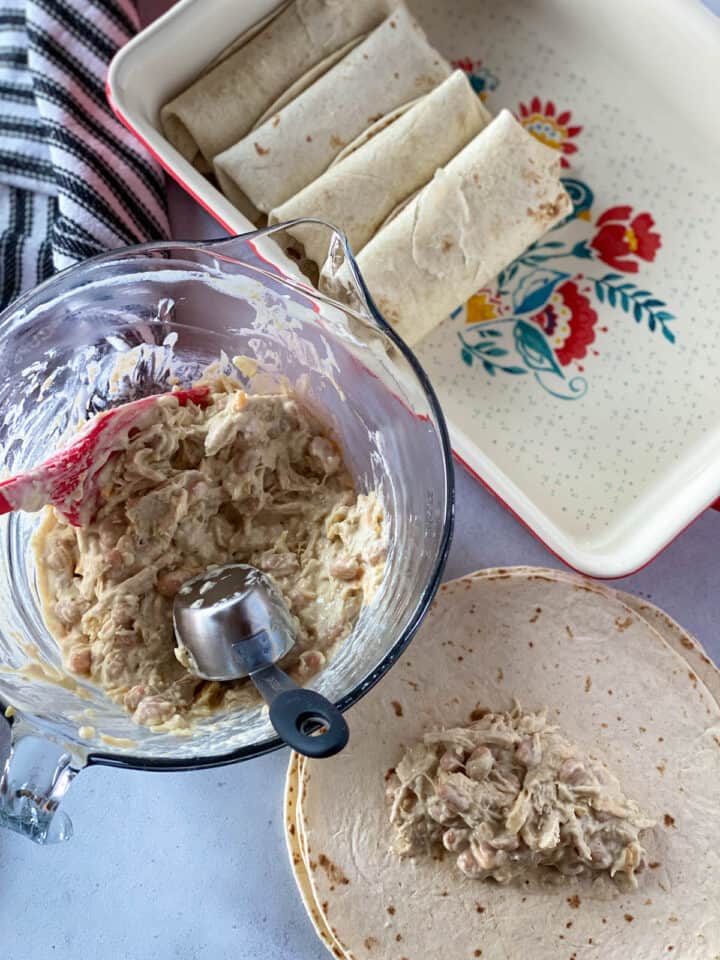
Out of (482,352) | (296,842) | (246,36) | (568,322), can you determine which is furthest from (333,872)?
(246,36)

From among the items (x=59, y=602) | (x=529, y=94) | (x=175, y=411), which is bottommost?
(x=59, y=602)

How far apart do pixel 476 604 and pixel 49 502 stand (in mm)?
863

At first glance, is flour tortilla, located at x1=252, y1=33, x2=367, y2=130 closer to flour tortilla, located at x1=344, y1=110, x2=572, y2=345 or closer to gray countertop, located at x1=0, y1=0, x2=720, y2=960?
flour tortilla, located at x1=344, y1=110, x2=572, y2=345

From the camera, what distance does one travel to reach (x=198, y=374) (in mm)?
1932

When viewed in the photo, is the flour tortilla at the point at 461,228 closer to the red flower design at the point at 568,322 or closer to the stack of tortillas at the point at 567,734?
the red flower design at the point at 568,322

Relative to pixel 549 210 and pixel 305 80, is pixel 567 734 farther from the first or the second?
pixel 305 80

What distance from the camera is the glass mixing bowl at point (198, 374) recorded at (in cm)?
167

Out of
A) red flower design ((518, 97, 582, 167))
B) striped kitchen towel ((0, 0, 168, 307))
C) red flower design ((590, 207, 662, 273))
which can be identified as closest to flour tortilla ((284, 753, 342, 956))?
striped kitchen towel ((0, 0, 168, 307))

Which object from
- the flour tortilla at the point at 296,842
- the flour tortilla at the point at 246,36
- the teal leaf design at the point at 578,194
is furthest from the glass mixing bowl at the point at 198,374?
the teal leaf design at the point at 578,194

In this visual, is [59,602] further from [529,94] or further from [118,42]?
[529,94]

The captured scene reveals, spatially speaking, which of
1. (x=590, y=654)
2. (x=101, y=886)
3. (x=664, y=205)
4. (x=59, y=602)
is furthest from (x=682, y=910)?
(x=664, y=205)

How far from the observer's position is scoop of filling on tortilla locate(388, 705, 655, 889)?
1905 mm

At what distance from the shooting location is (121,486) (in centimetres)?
173

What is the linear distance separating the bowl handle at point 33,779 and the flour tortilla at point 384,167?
1.13 metres
